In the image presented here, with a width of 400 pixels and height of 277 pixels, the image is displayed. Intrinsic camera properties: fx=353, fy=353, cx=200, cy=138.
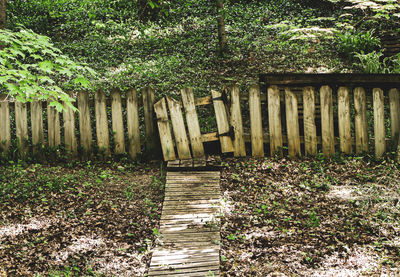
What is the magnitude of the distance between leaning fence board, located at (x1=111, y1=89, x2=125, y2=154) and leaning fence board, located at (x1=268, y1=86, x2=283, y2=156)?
2.68 m

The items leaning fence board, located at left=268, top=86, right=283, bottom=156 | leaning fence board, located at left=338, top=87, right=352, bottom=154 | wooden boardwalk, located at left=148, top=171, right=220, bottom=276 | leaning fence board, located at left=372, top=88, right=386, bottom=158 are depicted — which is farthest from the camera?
leaning fence board, located at left=268, top=86, right=283, bottom=156

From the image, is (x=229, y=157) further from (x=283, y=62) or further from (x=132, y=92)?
(x=283, y=62)

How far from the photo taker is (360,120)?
6125mm

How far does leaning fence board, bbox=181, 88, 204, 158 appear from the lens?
20.4ft

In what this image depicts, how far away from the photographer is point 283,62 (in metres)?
9.84

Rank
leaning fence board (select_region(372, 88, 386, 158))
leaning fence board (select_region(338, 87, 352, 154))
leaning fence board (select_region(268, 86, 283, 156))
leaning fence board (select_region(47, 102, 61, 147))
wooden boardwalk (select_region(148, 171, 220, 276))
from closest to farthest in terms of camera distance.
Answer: wooden boardwalk (select_region(148, 171, 220, 276)) < leaning fence board (select_region(372, 88, 386, 158)) < leaning fence board (select_region(338, 87, 352, 154)) < leaning fence board (select_region(268, 86, 283, 156)) < leaning fence board (select_region(47, 102, 61, 147))

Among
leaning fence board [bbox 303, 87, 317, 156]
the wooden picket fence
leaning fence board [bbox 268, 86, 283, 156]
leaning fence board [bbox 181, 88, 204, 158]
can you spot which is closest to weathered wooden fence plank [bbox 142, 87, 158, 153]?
the wooden picket fence

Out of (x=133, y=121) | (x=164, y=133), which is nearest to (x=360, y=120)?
(x=164, y=133)

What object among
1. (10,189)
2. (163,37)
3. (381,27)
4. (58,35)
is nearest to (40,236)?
(10,189)

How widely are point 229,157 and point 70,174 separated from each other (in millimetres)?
2735

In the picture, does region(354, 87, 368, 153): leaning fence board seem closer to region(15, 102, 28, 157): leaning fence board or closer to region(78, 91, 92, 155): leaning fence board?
region(78, 91, 92, 155): leaning fence board

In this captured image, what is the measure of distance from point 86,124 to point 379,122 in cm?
517

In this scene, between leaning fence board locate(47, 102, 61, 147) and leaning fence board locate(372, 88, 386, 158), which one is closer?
leaning fence board locate(372, 88, 386, 158)

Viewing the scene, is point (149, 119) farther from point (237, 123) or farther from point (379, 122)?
point (379, 122)
